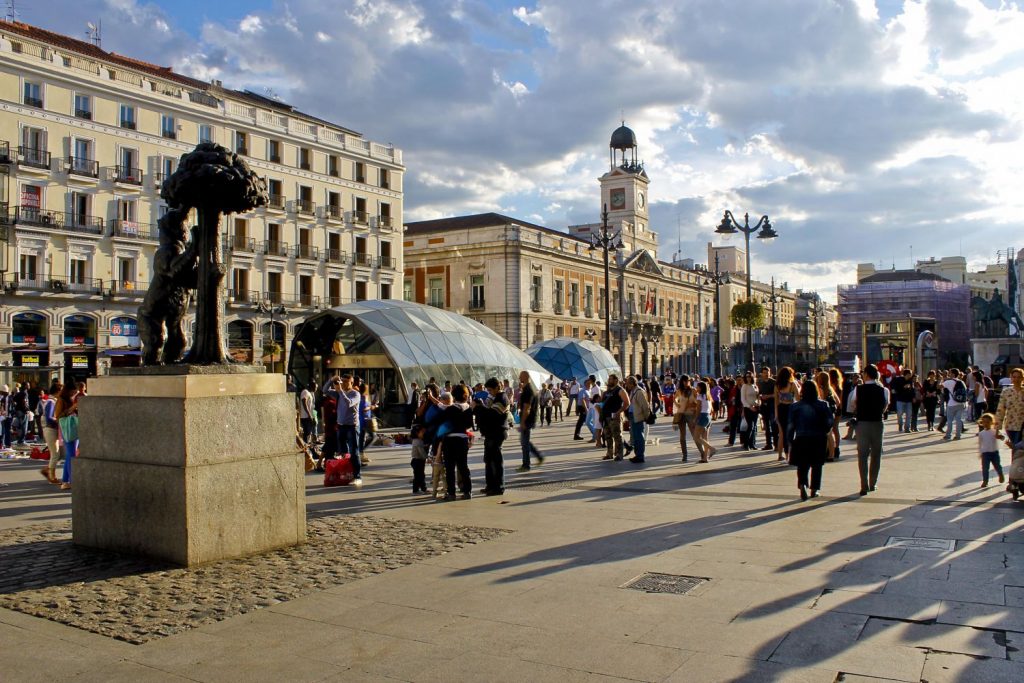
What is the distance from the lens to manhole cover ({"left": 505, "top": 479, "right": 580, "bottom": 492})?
468 inches

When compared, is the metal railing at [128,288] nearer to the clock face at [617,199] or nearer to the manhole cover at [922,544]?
the manhole cover at [922,544]

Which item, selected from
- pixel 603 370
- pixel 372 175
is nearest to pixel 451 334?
pixel 603 370

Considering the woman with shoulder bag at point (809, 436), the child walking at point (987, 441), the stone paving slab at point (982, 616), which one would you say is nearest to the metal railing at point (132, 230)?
the woman with shoulder bag at point (809, 436)

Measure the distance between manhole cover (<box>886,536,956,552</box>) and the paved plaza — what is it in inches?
1.1

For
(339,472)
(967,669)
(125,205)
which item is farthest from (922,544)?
(125,205)

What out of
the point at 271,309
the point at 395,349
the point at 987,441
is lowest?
the point at 987,441

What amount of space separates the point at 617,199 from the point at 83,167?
189 feet

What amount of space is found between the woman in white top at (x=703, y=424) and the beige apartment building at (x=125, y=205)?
2568 cm

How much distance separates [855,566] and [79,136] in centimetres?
4236

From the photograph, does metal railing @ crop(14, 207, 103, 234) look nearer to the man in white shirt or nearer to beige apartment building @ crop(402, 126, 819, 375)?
beige apartment building @ crop(402, 126, 819, 375)

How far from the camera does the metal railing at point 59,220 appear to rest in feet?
124

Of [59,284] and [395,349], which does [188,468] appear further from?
[59,284]

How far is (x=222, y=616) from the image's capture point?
5.62 m

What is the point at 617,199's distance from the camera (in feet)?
289
